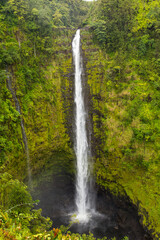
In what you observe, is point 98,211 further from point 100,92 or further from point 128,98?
point 100,92

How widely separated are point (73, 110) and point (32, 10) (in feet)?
40.2

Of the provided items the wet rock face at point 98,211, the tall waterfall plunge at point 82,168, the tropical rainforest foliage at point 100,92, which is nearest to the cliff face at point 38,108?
the tropical rainforest foliage at point 100,92

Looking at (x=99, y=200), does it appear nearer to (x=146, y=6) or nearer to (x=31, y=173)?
(x=31, y=173)

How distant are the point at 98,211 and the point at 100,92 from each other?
13070mm

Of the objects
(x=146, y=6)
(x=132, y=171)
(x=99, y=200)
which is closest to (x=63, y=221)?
(x=99, y=200)

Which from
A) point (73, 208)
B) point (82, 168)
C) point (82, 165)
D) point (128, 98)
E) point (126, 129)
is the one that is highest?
point (128, 98)

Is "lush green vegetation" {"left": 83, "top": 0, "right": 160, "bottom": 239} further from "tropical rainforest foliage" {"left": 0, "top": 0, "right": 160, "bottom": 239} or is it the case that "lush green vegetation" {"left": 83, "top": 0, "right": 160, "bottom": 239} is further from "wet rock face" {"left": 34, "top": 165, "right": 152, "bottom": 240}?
"wet rock face" {"left": 34, "top": 165, "right": 152, "bottom": 240}

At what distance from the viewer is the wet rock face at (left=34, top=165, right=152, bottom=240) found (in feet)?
44.9

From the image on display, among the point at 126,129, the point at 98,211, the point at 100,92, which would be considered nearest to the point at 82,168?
the point at 98,211

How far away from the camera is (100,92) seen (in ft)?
59.6

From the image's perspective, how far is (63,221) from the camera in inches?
599

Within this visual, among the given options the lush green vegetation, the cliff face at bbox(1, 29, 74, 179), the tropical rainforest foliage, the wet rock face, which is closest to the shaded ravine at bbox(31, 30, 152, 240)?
the wet rock face

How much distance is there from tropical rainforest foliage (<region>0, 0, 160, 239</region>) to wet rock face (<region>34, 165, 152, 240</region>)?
1.24 meters

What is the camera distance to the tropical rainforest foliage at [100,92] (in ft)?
44.6
